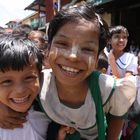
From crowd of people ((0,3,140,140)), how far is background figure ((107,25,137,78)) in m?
2.01

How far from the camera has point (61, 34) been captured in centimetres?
200

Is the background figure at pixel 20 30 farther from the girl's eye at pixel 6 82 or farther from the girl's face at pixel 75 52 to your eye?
the girl's eye at pixel 6 82

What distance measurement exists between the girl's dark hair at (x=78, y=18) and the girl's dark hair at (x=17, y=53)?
0.67 ft

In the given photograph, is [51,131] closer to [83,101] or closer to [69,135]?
[69,135]

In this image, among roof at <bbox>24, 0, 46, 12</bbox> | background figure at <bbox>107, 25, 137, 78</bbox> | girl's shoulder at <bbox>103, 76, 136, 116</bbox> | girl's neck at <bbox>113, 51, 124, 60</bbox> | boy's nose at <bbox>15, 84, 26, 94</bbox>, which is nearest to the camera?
boy's nose at <bbox>15, 84, 26, 94</bbox>

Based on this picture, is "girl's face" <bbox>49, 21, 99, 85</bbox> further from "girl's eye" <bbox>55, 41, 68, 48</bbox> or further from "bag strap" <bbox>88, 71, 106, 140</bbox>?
"bag strap" <bbox>88, 71, 106, 140</bbox>

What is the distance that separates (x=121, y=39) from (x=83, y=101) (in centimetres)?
278

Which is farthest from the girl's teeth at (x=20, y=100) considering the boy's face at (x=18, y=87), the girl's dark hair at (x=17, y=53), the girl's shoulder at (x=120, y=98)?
the girl's shoulder at (x=120, y=98)

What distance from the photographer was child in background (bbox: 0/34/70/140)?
1.82 meters

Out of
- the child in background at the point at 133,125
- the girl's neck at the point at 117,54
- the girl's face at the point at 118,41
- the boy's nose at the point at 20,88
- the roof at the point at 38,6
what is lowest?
the child in background at the point at 133,125

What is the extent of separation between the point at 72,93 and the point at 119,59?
249 cm

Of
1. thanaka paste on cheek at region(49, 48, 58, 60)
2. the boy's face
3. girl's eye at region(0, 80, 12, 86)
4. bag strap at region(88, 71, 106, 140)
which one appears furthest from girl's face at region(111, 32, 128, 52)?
girl's eye at region(0, 80, 12, 86)

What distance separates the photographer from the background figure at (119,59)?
14.0ft

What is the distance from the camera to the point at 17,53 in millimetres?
1853
